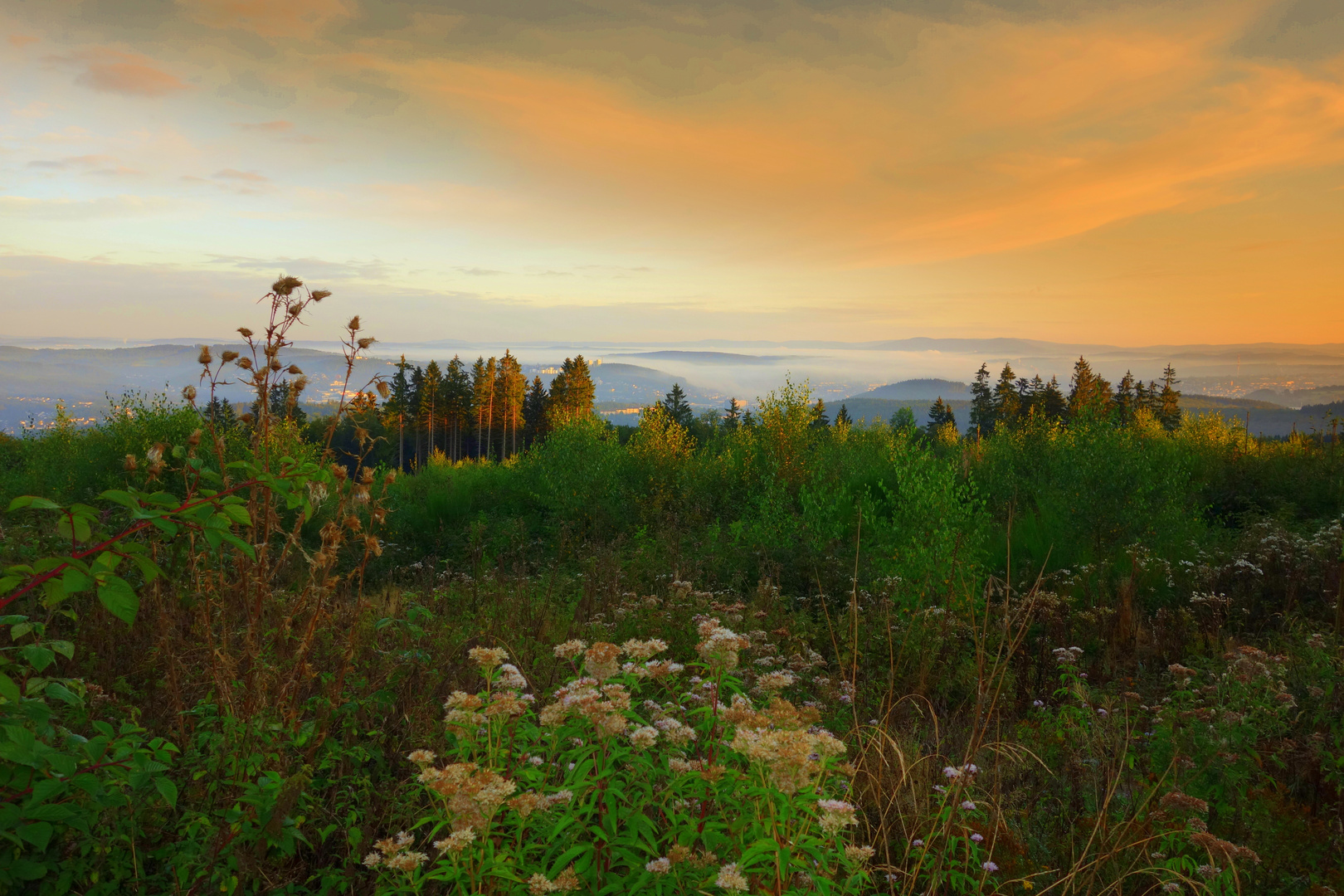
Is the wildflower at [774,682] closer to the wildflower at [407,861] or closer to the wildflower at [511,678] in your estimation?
the wildflower at [511,678]

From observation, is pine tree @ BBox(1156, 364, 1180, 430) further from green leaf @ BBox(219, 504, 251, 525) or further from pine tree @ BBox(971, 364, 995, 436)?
green leaf @ BBox(219, 504, 251, 525)

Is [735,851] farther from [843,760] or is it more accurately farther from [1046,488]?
[1046,488]

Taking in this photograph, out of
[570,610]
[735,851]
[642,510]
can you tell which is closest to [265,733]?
[735,851]

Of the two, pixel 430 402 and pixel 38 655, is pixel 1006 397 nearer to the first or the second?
pixel 430 402

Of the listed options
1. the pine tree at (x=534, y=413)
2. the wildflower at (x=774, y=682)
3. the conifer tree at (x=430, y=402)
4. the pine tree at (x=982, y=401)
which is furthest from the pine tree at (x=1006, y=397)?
the wildflower at (x=774, y=682)

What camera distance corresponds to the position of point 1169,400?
70375 mm

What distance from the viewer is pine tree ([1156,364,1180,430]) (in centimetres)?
6350

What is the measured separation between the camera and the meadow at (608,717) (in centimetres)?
188

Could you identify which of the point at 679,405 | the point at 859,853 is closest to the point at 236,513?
the point at 859,853

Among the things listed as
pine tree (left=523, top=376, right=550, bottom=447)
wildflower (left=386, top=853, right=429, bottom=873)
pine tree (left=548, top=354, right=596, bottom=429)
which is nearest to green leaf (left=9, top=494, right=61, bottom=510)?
wildflower (left=386, top=853, right=429, bottom=873)

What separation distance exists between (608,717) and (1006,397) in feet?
237

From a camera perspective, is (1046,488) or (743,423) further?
(743,423)

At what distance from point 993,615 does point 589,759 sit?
22.8 ft

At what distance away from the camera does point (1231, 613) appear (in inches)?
311
